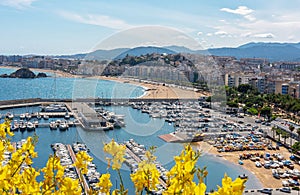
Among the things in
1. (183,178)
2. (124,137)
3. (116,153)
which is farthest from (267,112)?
(183,178)

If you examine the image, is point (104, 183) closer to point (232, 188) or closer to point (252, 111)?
point (232, 188)

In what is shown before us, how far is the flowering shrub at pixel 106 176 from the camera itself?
652 mm

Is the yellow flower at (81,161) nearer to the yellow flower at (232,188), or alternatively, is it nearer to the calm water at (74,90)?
the yellow flower at (232,188)

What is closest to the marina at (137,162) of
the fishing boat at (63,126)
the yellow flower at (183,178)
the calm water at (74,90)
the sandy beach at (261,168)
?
the yellow flower at (183,178)

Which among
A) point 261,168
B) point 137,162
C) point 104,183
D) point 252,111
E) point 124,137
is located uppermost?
point 104,183

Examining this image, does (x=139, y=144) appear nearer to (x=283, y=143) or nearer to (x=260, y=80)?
(x=283, y=143)

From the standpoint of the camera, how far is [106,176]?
2.78 feet

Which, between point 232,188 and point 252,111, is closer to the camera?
point 232,188

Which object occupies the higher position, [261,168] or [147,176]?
[147,176]

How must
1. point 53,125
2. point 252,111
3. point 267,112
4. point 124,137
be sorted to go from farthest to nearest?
point 252,111 < point 267,112 < point 53,125 < point 124,137

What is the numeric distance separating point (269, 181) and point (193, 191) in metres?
7.85

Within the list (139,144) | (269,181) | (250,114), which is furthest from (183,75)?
(250,114)

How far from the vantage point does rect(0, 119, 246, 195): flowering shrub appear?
65 cm

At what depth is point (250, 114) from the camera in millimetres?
15875
